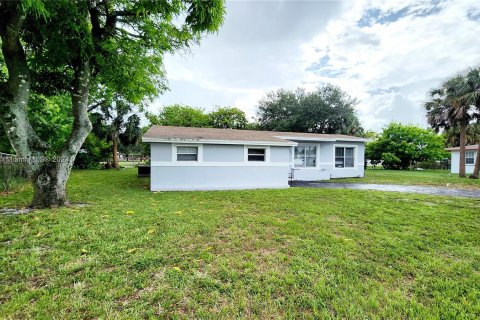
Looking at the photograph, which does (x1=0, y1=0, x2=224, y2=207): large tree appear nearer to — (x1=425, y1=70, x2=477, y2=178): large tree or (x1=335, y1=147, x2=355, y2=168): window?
(x1=335, y1=147, x2=355, y2=168): window

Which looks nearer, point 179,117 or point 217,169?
point 217,169

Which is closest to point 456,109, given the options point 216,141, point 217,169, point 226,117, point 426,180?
point 426,180

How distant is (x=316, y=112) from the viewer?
29109 mm

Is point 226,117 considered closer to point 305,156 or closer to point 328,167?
point 305,156

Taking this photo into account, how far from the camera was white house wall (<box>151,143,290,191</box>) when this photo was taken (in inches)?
362

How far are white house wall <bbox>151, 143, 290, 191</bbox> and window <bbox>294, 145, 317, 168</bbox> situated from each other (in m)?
3.87

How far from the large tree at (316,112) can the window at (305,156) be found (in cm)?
1511

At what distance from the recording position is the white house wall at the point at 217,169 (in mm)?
9188

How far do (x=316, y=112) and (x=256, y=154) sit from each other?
2200cm

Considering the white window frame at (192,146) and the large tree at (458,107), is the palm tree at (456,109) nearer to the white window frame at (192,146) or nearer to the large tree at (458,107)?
the large tree at (458,107)

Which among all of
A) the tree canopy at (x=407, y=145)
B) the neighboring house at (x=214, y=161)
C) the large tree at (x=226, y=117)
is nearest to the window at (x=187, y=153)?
the neighboring house at (x=214, y=161)

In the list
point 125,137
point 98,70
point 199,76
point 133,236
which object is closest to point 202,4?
point 98,70

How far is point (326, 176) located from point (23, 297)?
14.8 metres

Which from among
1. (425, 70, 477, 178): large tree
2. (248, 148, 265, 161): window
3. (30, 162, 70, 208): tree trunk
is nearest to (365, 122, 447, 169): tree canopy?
(425, 70, 477, 178): large tree
